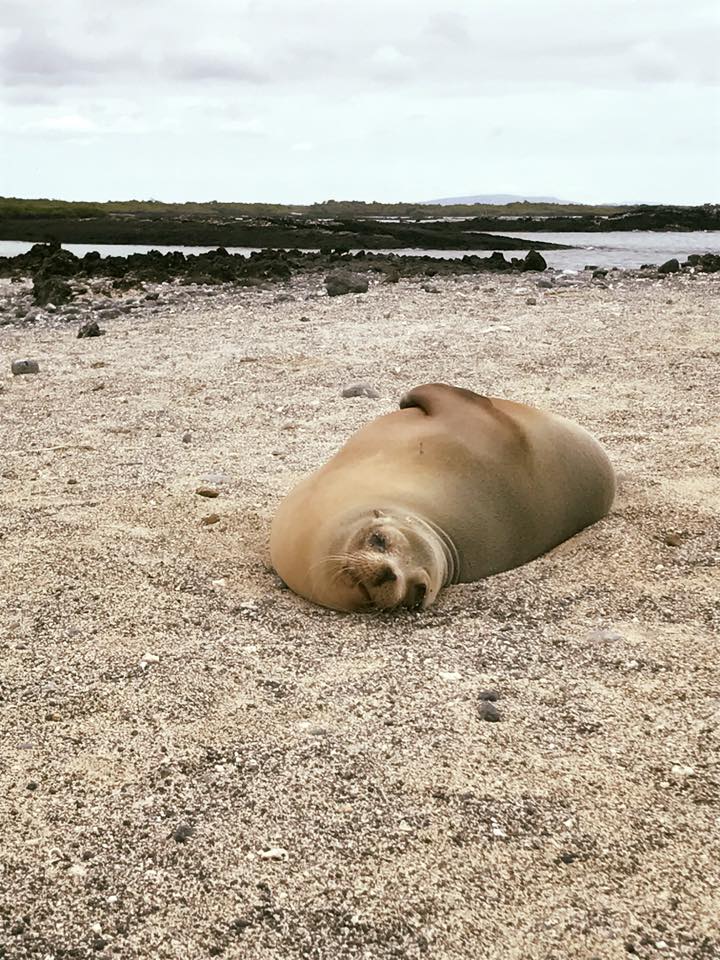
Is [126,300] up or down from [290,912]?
up

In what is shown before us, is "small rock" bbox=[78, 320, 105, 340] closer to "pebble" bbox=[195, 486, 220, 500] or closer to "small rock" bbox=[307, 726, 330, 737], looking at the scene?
"pebble" bbox=[195, 486, 220, 500]

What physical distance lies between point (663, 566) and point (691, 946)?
2429mm

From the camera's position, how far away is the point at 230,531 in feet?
16.5

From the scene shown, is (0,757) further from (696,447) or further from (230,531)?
(696,447)

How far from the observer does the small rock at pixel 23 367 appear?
9164mm

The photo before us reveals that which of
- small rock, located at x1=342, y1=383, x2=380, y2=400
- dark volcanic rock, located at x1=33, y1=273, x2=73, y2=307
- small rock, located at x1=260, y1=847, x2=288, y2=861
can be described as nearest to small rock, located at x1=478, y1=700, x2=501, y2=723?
small rock, located at x1=260, y1=847, x2=288, y2=861

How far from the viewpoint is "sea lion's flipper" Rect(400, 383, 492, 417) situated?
16.1 feet

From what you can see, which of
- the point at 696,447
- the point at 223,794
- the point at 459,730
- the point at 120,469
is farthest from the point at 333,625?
the point at 696,447

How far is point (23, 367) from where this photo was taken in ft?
30.1

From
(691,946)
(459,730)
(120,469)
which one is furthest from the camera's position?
(120,469)

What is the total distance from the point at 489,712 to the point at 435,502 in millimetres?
1249

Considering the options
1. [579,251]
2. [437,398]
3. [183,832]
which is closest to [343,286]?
[437,398]

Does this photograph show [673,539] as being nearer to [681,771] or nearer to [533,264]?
[681,771]

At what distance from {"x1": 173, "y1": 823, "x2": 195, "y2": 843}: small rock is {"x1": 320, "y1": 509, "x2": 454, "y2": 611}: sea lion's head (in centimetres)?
144
